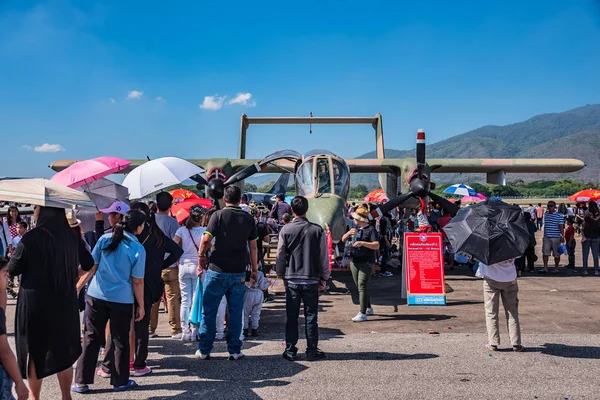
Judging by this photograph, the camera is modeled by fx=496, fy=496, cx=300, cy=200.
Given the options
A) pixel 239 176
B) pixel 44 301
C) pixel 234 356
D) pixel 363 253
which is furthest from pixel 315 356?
pixel 239 176

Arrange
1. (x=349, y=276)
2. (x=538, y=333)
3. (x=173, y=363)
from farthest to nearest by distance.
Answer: (x=349, y=276) → (x=538, y=333) → (x=173, y=363)

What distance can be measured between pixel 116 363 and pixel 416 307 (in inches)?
233

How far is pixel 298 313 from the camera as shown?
6082 mm

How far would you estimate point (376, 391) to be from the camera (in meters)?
4.91

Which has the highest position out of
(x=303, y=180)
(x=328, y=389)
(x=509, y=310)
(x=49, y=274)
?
(x=303, y=180)

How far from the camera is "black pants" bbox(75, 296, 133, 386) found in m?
4.92

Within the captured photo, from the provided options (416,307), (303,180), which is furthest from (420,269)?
(303,180)

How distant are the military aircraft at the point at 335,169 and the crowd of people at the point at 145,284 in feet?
9.69

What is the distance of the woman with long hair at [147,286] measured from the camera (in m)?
5.52

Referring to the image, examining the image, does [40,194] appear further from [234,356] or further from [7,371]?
[234,356]

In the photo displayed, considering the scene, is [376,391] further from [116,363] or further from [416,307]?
[416,307]

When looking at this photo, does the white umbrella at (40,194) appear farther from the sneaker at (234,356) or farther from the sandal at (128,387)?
the sneaker at (234,356)

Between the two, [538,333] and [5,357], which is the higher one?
[5,357]

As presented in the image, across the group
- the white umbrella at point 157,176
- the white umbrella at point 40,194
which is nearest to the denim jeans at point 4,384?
the white umbrella at point 40,194
